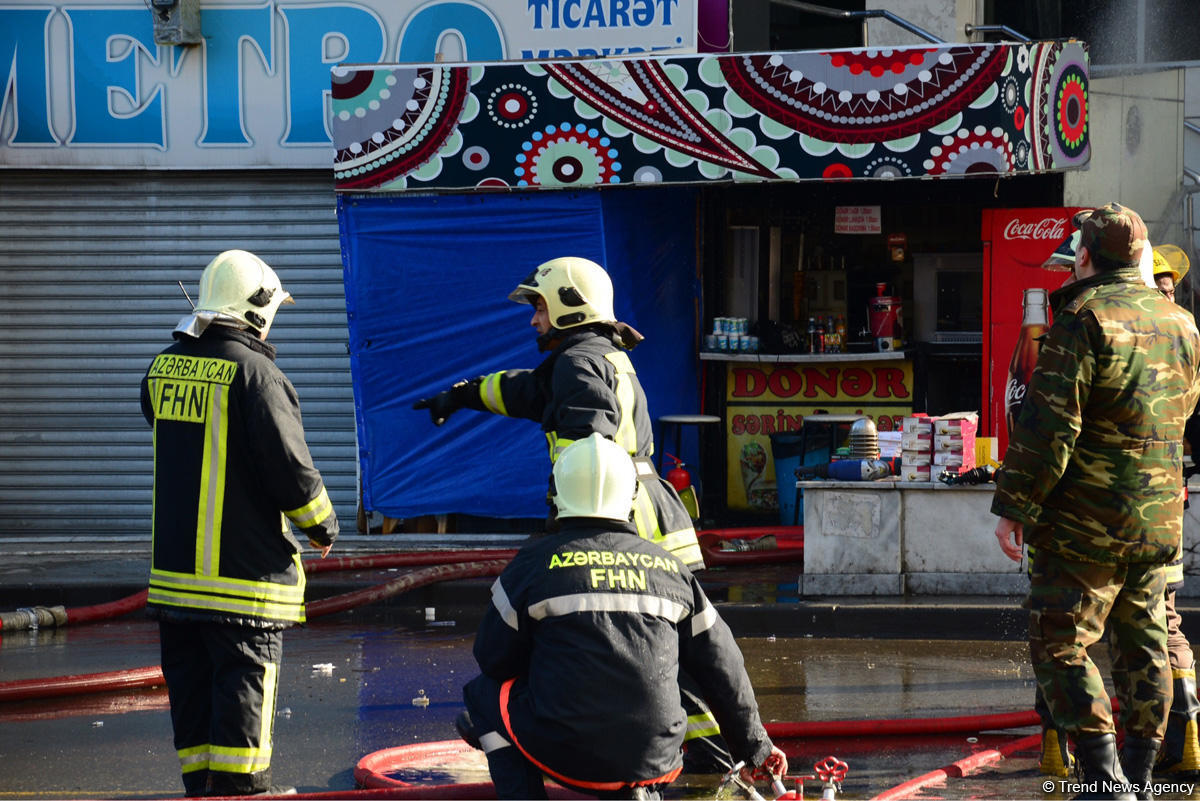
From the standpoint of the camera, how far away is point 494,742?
13.4 feet

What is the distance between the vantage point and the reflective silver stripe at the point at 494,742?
4070 mm

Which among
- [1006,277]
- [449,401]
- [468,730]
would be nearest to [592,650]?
[468,730]

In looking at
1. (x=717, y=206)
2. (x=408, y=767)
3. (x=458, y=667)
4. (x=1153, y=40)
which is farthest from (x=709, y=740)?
(x=1153, y=40)

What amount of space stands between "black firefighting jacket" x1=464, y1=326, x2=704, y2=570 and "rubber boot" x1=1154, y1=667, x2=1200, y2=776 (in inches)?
69.0

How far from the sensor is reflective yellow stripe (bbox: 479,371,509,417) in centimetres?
561

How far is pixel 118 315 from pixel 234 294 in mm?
7661

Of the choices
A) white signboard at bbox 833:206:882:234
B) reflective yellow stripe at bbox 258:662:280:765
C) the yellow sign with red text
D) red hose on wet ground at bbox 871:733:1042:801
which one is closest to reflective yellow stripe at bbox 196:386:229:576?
reflective yellow stripe at bbox 258:662:280:765

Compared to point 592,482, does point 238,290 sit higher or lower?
higher

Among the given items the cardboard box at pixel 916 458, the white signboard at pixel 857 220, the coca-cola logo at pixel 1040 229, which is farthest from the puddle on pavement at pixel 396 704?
the white signboard at pixel 857 220

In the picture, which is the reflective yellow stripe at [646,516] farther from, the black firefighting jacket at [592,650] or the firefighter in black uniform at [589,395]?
the black firefighting jacket at [592,650]

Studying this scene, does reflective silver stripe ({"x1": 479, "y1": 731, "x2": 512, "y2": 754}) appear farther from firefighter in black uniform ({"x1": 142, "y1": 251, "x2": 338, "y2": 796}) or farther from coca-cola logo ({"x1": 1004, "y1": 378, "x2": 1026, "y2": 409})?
coca-cola logo ({"x1": 1004, "y1": 378, "x2": 1026, "y2": 409})

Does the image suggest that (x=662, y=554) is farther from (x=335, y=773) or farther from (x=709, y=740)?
(x=335, y=773)

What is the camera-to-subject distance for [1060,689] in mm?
4621

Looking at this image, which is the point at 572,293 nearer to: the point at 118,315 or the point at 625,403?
the point at 625,403
